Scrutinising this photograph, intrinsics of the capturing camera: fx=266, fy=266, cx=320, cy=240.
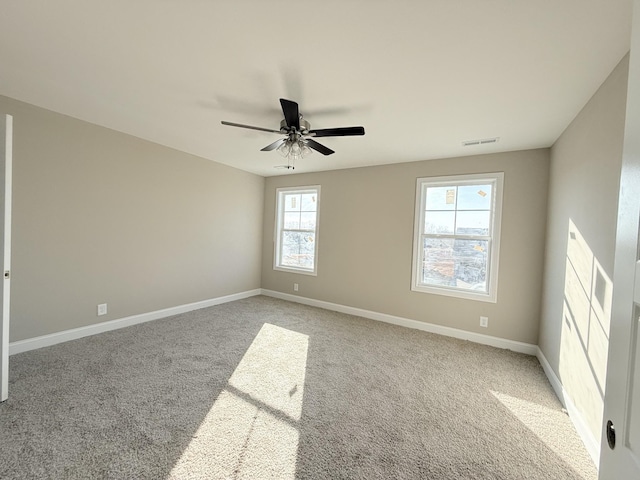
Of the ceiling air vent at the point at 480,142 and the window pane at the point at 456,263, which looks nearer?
the ceiling air vent at the point at 480,142

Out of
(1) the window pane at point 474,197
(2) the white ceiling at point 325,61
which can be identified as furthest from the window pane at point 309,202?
(1) the window pane at point 474,197

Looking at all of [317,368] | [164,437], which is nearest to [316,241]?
[317,368]

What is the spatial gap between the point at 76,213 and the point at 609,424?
169 inches

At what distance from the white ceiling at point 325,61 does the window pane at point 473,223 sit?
1.00 metres

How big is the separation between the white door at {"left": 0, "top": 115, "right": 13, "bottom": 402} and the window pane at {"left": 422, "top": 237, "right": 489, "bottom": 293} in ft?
14.0

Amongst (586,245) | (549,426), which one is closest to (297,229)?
(586,245)

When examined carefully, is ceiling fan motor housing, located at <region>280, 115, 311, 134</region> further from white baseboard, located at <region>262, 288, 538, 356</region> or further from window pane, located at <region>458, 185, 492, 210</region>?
white baseboard, located at <region>262, 288, 538, 356</region>

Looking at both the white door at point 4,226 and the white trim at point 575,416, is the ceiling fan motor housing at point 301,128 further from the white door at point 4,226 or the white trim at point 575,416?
the white trim at point 575,416

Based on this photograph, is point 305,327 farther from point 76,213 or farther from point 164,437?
point 76,213

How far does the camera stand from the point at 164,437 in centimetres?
168

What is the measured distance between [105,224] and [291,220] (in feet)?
9.59

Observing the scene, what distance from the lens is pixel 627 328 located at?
67 centimetres

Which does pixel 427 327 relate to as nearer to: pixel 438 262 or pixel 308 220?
pixel 438 262

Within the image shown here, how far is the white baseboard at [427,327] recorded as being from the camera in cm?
327
